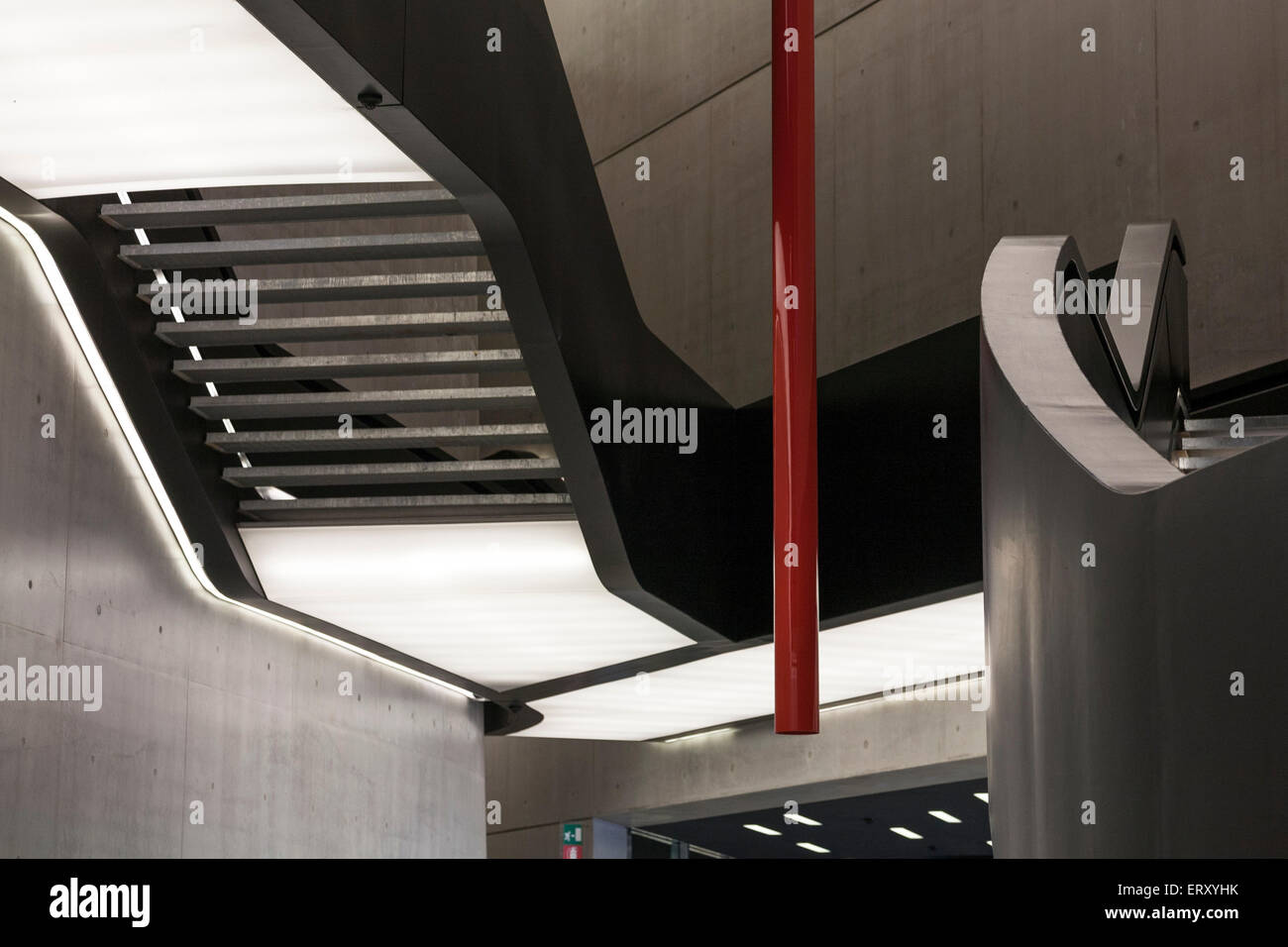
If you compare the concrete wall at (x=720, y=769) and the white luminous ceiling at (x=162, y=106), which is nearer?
the white luminous ceiling at (x=162, y=106)

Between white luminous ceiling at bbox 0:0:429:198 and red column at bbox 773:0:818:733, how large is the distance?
4.65 feet

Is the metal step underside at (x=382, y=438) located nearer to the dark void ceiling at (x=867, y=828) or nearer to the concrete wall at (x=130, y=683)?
the concrete wall at (x=130, y=683)

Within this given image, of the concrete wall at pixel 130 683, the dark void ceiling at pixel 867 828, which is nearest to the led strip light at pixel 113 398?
the concrete wall at pixel 130 683

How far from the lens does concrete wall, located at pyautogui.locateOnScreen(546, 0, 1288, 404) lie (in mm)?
8789

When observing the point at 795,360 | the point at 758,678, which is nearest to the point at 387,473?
the point at 795,360

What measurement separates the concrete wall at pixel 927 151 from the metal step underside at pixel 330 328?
13.9ft

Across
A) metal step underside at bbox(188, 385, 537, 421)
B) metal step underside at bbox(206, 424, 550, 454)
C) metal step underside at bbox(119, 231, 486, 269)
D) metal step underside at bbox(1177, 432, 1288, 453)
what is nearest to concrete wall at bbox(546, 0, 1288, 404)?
metal step underside at bbox(1177, 432, 1288, 453)

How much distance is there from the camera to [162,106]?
559cm

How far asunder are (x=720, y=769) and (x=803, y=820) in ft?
4.38

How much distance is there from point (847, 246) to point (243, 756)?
5.40 metres

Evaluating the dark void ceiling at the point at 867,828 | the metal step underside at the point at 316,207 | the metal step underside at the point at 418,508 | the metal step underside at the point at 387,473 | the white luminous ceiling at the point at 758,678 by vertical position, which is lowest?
the dark void ceiling at the point at 867,828

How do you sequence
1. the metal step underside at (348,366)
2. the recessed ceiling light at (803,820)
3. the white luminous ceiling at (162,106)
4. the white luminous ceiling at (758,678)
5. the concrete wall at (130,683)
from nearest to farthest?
the white luminous ceiling at (162,106)
the concrete wall at (130,683)
the metal step underside at (348,366)
the white luminous ceiling at (758,678)
the recessed ceiling light at (803,820)

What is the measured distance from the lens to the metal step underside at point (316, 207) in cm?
632

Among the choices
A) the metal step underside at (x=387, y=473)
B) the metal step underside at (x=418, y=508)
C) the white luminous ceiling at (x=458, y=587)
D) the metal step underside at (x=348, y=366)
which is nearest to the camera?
the metal step underside at (x=348, y=366)
